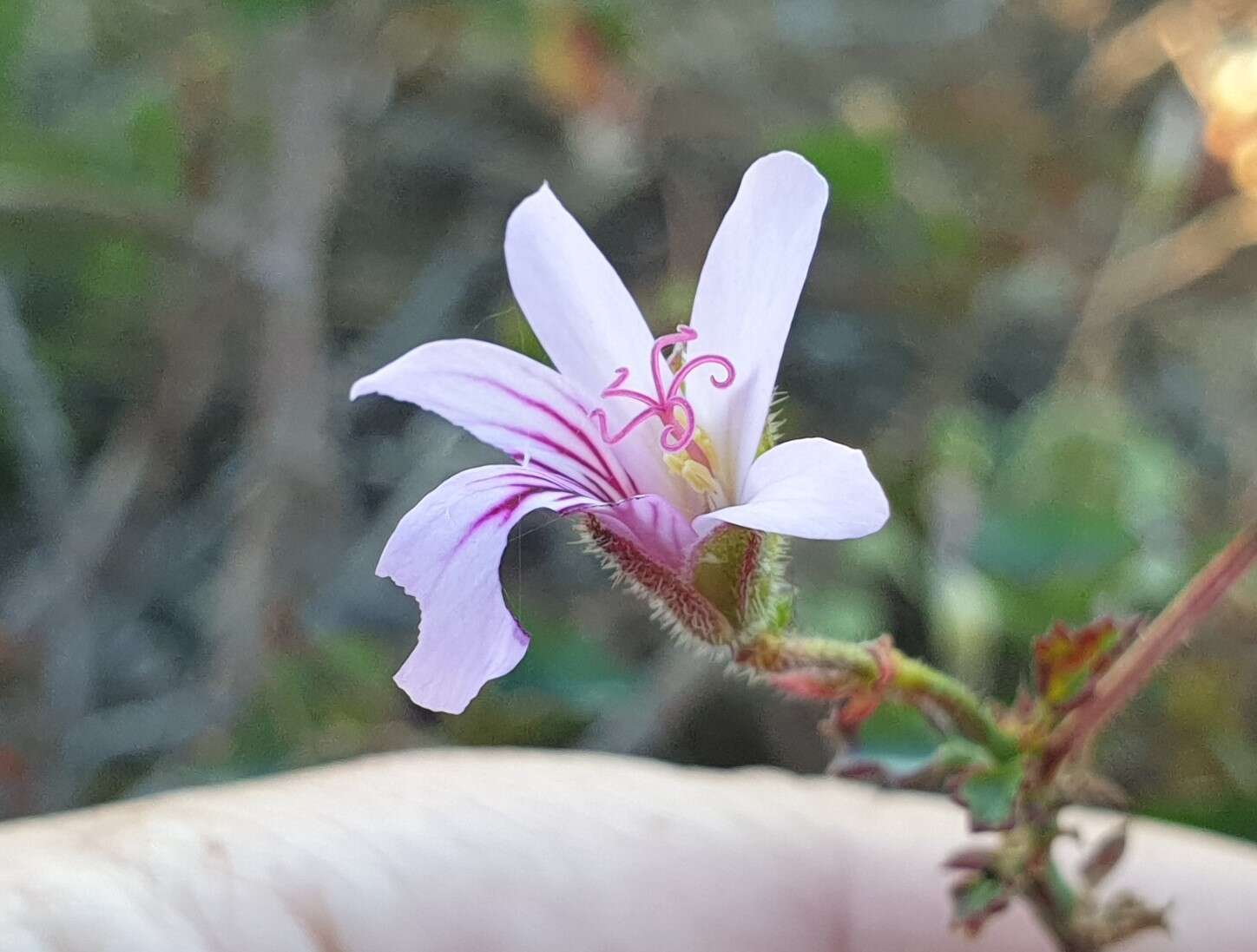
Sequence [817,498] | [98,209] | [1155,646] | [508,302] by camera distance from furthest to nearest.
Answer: [98,209], [508,302], [1155,646], [817,498]

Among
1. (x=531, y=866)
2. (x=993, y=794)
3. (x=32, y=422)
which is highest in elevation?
(x=32, y=422)

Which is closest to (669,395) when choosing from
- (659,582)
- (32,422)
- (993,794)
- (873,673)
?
(659,582)

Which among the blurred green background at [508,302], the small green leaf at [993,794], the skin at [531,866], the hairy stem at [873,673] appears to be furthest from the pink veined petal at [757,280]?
the blurred green background at [508,302]

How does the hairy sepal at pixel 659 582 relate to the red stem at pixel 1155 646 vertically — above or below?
above

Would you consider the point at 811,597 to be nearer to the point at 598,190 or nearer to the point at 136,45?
the point at 598,190

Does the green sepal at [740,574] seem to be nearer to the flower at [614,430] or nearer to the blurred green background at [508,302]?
the flower at [614,430]

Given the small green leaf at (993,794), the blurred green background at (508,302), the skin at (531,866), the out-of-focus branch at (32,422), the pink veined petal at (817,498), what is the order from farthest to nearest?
1. the out-of-focus branch at (32,422)
2. the blurred green background at (508,302)
3. the skin at (531,866)
4. the small green leaf at (993,794)
5. the pink veined petal at (817,498)

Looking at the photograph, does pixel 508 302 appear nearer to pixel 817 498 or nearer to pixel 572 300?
pixel 572 300
